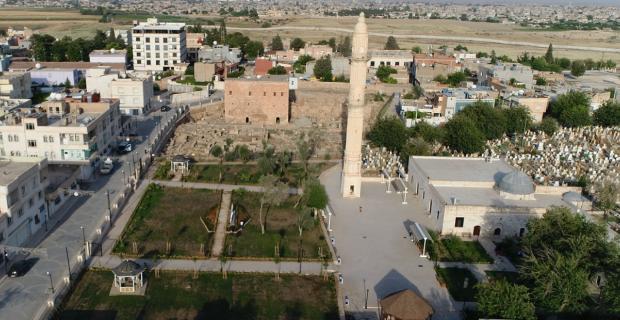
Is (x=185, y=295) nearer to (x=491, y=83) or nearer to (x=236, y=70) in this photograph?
(x=491, y=83)

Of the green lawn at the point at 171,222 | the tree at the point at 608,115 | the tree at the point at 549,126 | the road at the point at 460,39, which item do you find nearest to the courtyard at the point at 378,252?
the green lawn at the point at 171,222

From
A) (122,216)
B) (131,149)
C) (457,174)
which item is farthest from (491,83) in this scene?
(122,216)

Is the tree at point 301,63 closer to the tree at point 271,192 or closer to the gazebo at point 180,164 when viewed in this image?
the gazebo at point 180,164

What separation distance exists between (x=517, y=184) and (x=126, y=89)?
114 feet

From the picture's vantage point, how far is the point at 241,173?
35.3m

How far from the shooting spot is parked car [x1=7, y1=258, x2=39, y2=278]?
70.6 feet

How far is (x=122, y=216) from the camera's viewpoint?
91.7 ft

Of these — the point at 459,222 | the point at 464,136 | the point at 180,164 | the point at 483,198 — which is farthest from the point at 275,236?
the point at 464,136

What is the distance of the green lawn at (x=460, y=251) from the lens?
2445 centimetres

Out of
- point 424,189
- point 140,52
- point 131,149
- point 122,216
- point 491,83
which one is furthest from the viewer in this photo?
point 140,52

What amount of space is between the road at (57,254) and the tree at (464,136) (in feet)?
78.6

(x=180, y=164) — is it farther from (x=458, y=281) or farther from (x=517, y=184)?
(x=517, y=184)

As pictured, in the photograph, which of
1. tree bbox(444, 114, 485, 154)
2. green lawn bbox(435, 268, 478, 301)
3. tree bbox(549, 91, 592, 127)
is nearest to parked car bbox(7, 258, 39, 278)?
green lawn bbox(435, 268, 478, 301)

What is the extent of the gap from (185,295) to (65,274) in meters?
5.13
